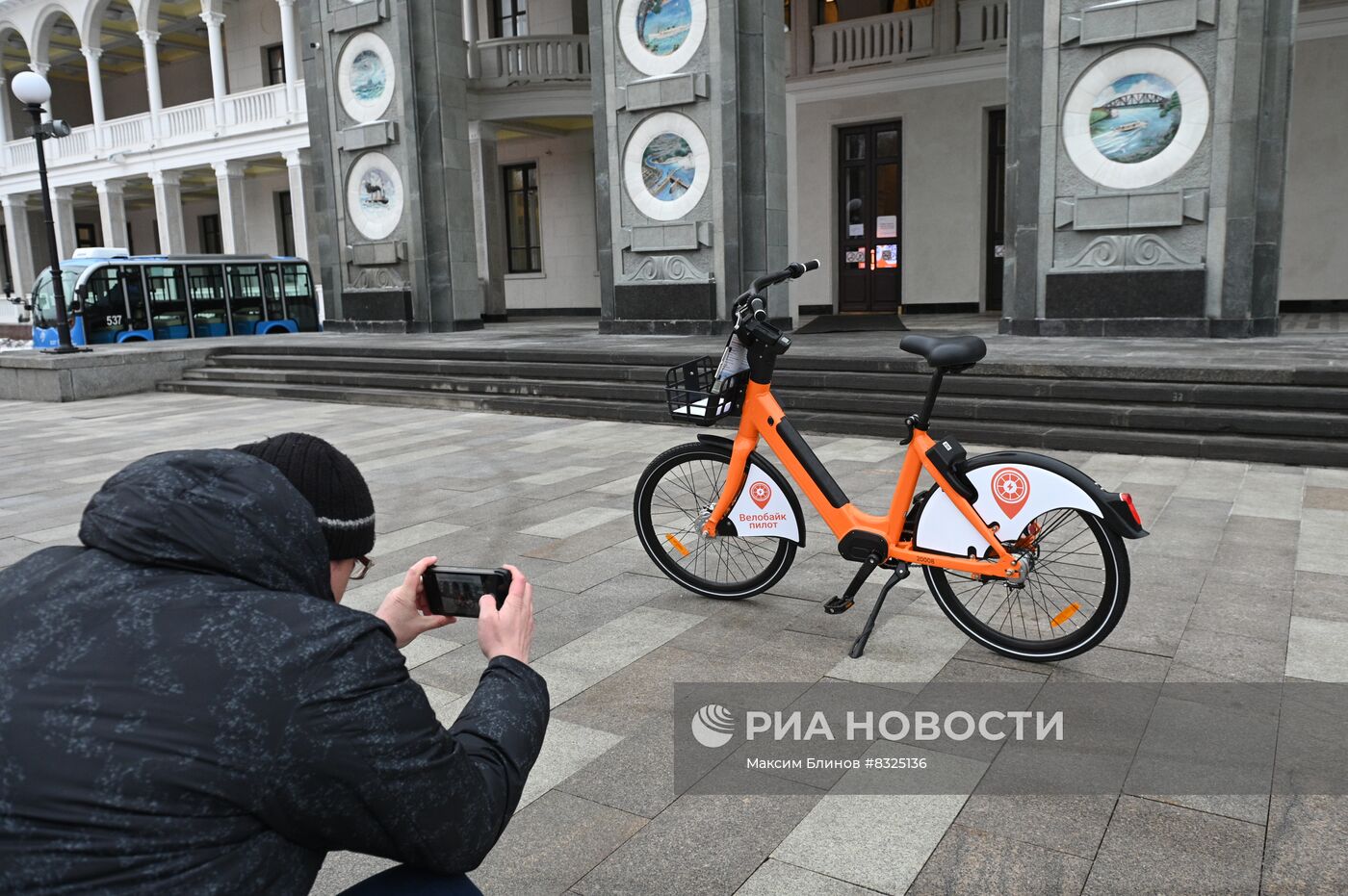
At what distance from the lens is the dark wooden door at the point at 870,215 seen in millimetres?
20172

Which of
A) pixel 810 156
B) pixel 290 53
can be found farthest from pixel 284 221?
pixel 810 156

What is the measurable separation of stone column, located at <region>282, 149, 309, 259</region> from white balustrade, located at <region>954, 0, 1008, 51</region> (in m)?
16.6

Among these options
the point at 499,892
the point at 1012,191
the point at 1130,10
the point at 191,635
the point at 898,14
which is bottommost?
the point at 499,892

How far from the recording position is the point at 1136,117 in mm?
11281

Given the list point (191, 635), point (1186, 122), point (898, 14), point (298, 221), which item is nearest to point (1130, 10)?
point (1186, 122)

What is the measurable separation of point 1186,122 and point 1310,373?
4.41 m

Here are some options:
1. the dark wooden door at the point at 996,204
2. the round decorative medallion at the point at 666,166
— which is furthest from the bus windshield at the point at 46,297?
the dark wooden door at the point at 996,204

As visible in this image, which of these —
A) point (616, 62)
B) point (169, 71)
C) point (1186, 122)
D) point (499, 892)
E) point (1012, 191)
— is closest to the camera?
point (499, 892)

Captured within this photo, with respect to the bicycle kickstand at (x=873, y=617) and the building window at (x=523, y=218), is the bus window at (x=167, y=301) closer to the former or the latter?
the building window at (x=523, y=218)

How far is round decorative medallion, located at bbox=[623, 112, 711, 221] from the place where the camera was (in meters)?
14.3

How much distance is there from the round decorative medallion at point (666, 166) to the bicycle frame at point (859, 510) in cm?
1052

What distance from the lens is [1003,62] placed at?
60.0 feet

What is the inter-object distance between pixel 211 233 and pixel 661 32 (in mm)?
27050

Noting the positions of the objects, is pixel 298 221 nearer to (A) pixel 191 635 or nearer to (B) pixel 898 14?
(B) pixel 898 14
